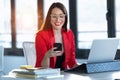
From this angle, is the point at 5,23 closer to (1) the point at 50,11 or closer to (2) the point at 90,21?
(2) the point at 90,21

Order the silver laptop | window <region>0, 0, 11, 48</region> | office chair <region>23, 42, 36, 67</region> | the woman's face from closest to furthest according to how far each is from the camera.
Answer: the silver laptop → the woman's face → office chair <region>23, 42, 36, 67</region> → window <region>0, 0, 11, 48</region>

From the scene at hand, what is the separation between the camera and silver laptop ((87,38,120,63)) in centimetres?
228

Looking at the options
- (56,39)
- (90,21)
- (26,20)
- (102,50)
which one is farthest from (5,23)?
(102,50)

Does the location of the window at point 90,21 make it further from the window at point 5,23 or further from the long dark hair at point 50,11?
the window at point 5,23

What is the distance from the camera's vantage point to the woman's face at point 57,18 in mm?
2756

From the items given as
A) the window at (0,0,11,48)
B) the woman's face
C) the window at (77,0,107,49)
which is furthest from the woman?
the window at (0,0,11,48)

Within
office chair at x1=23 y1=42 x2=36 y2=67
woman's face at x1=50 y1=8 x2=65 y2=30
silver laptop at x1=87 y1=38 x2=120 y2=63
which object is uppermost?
woman's face at x1=50 y1=8 x2=65 y2=30

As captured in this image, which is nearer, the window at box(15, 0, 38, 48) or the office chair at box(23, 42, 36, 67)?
the office chair at box(23, 42, 36, 67)

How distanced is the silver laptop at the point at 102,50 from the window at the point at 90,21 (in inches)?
71.6

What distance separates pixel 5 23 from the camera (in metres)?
5.65

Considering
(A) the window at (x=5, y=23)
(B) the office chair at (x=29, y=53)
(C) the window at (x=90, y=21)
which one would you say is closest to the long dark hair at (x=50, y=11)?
(B) the office chair at (x=29, y=53)

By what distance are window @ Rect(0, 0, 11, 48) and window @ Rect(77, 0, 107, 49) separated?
1646 millimetres

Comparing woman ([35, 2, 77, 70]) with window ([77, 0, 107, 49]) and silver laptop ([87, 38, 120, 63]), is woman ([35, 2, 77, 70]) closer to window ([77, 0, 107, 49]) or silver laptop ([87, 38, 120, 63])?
silver laptop ([87, 38, 120, 63])

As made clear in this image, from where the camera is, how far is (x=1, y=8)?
5.71 metres
